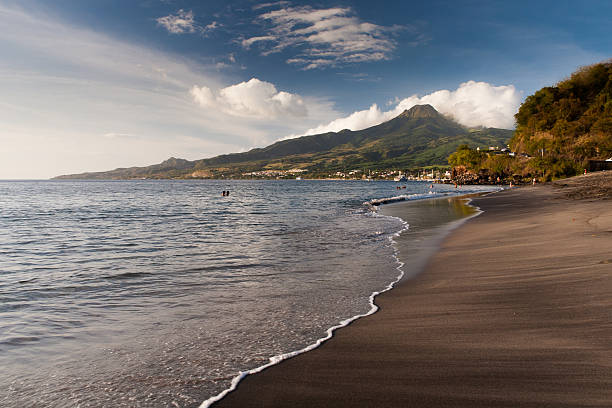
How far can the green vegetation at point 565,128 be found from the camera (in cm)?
8025

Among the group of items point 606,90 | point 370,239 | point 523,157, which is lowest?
point 370,239

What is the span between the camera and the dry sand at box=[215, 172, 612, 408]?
4.02m

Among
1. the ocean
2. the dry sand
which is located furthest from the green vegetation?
the dry sand

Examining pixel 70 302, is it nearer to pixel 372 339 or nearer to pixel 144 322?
pixel 144 322

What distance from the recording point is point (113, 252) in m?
16.4

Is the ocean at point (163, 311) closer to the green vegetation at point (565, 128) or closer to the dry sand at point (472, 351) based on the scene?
the dry sand at point (472, 351)

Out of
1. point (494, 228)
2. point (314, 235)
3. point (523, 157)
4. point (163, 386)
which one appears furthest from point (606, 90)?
point (163, 386)

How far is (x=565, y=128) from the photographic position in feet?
285

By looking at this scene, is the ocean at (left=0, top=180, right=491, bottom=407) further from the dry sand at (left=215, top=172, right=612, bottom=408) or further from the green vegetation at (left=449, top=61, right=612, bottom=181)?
the green vegetation at (left=449, top=61, right=612, bottom=181)

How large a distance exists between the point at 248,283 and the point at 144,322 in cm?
354

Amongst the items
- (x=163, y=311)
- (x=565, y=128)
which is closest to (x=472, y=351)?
(x=163, y=311)

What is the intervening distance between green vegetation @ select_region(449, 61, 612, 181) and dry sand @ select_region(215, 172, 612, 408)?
9098 cm

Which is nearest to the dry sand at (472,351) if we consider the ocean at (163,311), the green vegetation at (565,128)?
the ocean at (163,311)

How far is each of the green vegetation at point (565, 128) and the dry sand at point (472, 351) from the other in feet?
298
